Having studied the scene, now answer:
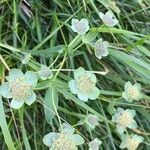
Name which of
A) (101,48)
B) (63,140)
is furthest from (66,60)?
(63,140)

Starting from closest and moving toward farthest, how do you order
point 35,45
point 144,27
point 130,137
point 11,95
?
point 11,95
point 130,137
point 35,45
point 144,27

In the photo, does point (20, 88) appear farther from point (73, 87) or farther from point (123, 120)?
point (123, 120)

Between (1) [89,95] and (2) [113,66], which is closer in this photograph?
(1) [89,95]

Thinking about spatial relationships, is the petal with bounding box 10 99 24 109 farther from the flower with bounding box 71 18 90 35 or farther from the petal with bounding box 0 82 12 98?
the flower with bounding box 71 18 90 35

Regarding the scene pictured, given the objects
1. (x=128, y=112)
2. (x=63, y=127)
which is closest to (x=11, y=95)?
(x=63, y=127)

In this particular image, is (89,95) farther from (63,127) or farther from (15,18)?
(15,18)

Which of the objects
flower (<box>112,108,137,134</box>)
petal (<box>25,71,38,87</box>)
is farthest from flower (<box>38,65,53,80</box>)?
flower (<box>112,108,137,134</box>)

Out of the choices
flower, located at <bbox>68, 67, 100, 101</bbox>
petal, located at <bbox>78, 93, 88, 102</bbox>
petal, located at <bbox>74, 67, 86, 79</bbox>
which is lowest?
petal, located at <bbox>78, 93, 88, 102</bbox>
